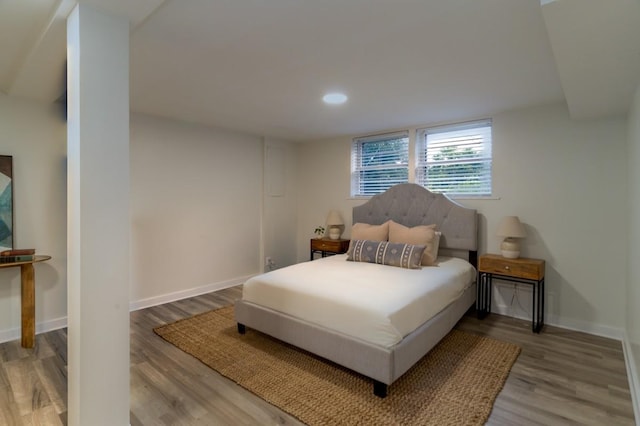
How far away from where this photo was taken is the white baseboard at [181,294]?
379 cm

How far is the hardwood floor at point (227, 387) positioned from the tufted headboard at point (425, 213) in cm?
113

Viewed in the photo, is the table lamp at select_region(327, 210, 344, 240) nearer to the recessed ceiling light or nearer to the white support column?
the recessed ceiling light

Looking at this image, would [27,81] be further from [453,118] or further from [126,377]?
[453,118]

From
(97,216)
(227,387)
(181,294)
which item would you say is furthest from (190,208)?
(97,216)

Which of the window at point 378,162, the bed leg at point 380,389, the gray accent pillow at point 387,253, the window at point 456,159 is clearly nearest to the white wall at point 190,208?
the window at point 378,162

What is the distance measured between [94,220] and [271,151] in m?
3.84

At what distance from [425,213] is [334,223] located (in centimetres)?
138

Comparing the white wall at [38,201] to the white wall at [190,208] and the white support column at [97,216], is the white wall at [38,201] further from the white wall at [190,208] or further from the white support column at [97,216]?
the white support column at [97,216]

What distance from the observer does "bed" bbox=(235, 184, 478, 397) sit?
6.98 ft

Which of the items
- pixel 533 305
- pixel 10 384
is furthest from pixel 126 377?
pixel 533 305

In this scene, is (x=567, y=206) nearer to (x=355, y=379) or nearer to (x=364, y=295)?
(x=364, y=295)

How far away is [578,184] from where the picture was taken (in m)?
3.19

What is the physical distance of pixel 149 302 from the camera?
3.87m

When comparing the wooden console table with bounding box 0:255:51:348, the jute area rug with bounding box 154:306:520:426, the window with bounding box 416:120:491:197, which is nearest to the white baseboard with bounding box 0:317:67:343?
the wooden console table with bounding box 0:255:51:348
